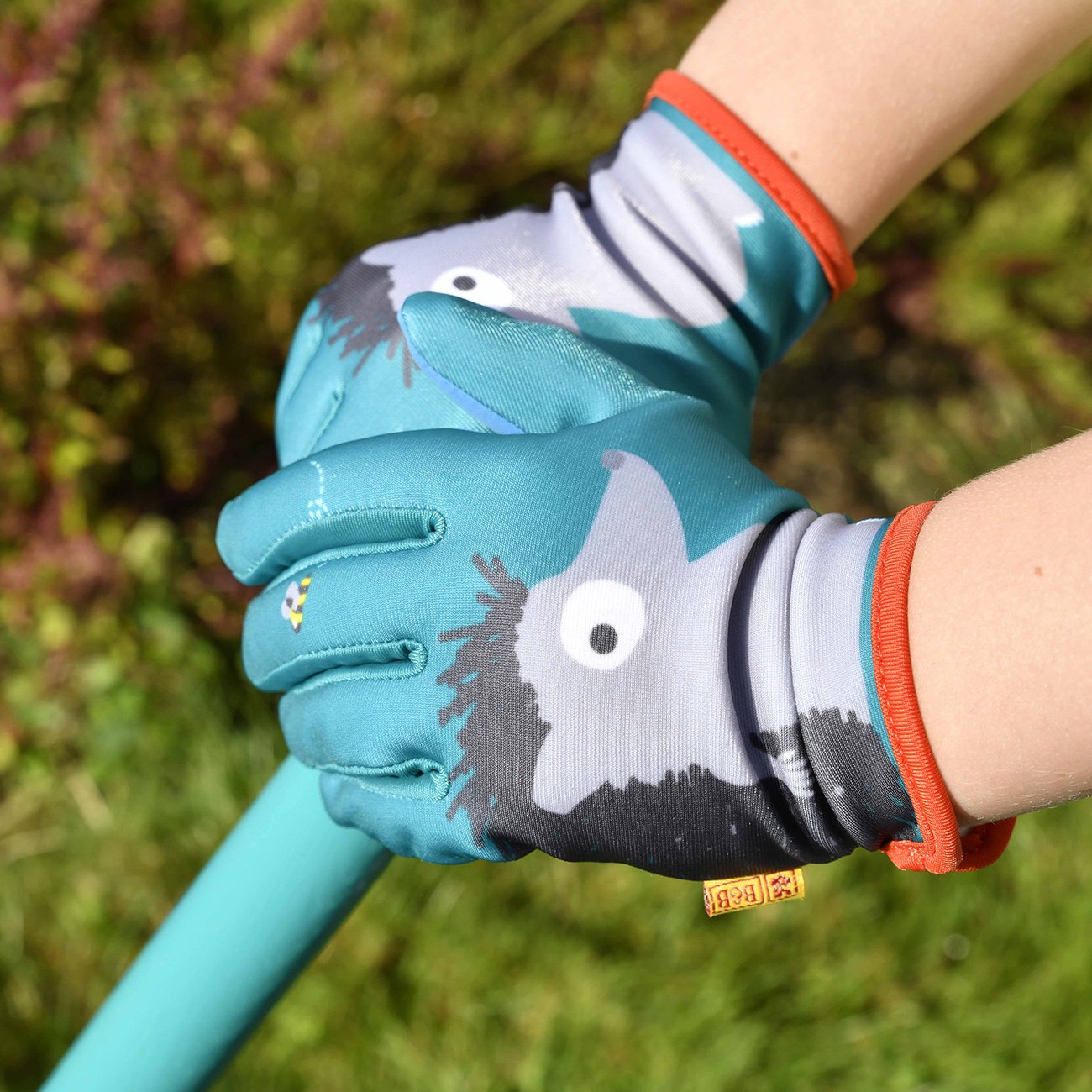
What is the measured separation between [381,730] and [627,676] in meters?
0.20

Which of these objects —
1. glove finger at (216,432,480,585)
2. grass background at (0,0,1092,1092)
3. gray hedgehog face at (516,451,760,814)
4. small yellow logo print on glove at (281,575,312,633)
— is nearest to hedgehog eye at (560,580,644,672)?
gray hedgehog face at (516,451,760,814)

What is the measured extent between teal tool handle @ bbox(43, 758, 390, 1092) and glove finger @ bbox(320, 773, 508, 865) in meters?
0.04

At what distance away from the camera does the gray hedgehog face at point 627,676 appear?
2.44ft

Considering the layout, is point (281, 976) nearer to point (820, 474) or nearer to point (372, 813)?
point (372, 813)

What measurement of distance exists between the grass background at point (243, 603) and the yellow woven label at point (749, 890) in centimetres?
95

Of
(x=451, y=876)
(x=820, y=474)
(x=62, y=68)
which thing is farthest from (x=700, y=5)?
(x=451, y=876)

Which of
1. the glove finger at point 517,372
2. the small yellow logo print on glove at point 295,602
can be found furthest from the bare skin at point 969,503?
the small yellow logo print on glove at point 295,602

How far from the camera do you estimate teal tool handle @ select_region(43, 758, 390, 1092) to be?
2.81ft

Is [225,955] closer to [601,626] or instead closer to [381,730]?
[381,730]

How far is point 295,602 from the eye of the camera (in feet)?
2.82

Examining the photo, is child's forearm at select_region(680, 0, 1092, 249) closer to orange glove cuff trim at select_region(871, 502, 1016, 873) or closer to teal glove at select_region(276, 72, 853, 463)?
teal glove at select_region(276, 72, 853, 463)

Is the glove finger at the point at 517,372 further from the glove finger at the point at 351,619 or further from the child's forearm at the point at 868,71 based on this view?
the child's forearm at the point at 868,71

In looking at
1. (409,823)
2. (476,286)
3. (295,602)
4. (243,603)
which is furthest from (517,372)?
(243,603)

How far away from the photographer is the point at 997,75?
3.34 feet
